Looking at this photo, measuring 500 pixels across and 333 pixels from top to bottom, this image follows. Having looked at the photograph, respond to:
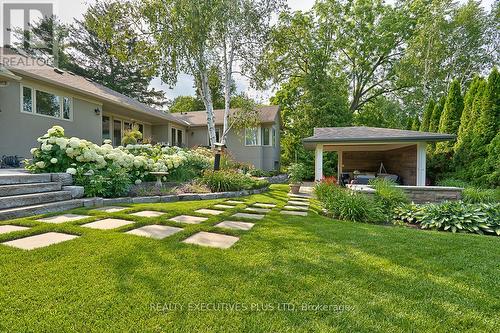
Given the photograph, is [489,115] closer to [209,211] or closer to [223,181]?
[223,181]

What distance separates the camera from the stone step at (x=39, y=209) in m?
3.68

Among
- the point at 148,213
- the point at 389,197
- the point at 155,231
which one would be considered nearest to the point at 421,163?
the point at 389,197

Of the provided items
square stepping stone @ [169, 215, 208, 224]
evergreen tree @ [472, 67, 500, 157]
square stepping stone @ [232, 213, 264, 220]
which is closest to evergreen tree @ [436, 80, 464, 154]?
evergreen tree @ [472, 67, 500, 157]

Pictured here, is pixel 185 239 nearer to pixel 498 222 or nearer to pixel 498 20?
pixel 498 222

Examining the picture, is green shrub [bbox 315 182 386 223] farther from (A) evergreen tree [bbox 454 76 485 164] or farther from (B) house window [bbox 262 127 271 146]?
(B) house window [bbox 262 127 271 146]

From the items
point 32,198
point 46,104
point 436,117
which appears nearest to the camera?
point 32,198

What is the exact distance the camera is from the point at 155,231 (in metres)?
3.42

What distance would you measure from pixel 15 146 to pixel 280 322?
10.1m

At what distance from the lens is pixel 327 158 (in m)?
16.1

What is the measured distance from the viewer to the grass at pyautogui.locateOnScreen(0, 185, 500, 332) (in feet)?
5.25

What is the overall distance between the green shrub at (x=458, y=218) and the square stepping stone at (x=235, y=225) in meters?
3.32

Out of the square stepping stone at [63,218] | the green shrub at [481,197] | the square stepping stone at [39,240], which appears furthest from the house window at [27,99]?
the green shrub at [481,197]

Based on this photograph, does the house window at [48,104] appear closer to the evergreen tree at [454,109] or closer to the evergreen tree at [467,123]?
the evergreen tree at [467,123]

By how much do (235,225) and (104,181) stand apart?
11.2ft
